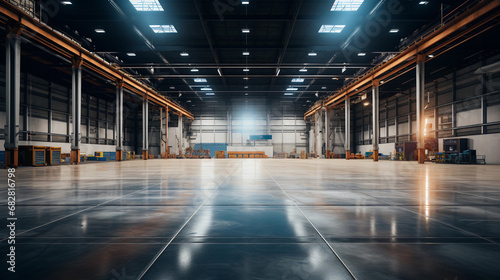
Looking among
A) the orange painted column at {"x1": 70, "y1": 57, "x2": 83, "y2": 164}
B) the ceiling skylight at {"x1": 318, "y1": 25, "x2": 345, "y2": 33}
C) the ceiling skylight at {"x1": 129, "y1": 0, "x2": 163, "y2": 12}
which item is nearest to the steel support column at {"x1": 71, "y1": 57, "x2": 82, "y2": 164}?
the orange painted column at {"x1": 70, "y1": 57, "x2": 83, "y2": 164}

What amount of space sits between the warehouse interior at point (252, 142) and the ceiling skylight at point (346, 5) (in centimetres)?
10

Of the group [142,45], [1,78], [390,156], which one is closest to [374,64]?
[390,156]

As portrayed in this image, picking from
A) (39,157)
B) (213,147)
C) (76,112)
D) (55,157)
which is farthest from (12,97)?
(213,147)

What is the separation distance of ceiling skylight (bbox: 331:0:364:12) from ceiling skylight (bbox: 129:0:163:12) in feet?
35.5

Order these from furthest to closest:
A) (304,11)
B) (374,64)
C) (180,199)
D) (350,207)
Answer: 1. (374,64)
2. (304,11)
3. (180,199)
4. (350,207)

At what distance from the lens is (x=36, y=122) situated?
23156 millimetres

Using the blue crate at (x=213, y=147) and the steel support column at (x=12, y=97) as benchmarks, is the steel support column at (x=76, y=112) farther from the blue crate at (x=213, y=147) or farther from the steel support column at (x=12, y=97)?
the blue crate at (x=213, y=147)

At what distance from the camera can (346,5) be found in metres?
15.3

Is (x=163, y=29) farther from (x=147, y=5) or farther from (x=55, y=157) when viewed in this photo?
(x=55, y=157)

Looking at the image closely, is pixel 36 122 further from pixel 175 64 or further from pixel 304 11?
pixel 304 11

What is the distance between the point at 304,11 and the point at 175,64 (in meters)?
13.3

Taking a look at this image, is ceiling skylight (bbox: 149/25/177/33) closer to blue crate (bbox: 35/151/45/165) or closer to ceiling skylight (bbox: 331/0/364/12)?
blue crate (bbox: 35/151/45/165)

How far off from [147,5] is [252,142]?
31267mm

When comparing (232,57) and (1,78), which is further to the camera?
(232,57)
